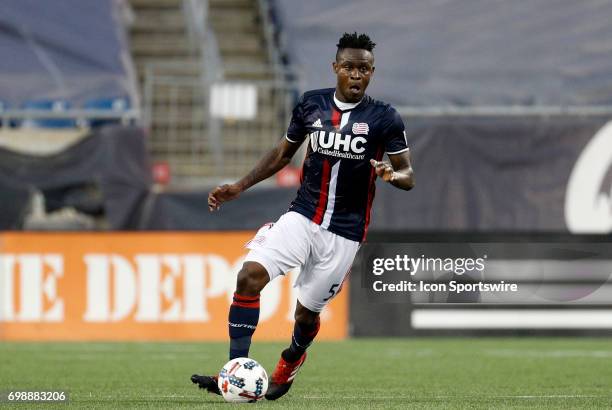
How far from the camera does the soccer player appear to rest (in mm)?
7398

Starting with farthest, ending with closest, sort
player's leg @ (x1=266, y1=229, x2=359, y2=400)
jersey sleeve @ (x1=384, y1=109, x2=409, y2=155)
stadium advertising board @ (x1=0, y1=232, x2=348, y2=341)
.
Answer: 1. stadium advertising board @ (x1=0, y1=232, x2=348, y2=341)
2. player's leg @ (x1=266, y1=229, x2=359, y2=400)
3. jersey sleeve @ (x1=384, y1=109, x2=409, y2=155)

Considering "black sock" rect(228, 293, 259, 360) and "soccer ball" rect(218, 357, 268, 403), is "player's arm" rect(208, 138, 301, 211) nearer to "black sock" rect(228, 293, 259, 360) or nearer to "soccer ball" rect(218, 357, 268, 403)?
"black sock" rect(228, 293, 259, 360)

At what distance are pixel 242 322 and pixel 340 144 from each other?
1.16m

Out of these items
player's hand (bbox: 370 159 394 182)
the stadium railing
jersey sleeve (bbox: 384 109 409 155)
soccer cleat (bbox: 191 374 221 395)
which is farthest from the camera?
the stadium railing

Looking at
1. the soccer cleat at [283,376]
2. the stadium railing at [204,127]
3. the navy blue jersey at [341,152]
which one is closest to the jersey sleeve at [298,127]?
the navy blue jersey at [341,152]

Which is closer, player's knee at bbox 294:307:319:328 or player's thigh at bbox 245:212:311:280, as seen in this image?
player's thigh at bbox 245:212:311:280

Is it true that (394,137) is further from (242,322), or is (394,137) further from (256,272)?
(242,322)

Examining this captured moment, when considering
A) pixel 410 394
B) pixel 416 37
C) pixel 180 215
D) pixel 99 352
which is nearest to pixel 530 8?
pixel 416 37

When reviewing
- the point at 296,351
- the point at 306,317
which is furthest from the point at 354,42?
the point at 296,351

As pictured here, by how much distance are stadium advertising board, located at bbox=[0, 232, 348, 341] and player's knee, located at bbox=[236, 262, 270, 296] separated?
7060mm

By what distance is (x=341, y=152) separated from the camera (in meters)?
7.52

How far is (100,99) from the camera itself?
1711 centimetres

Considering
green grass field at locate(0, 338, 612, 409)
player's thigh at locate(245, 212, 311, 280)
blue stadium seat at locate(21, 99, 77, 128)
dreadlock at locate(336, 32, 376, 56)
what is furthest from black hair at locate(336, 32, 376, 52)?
blue stadium seat at locate(21, 99, 77, 128)

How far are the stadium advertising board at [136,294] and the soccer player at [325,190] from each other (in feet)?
22.0
